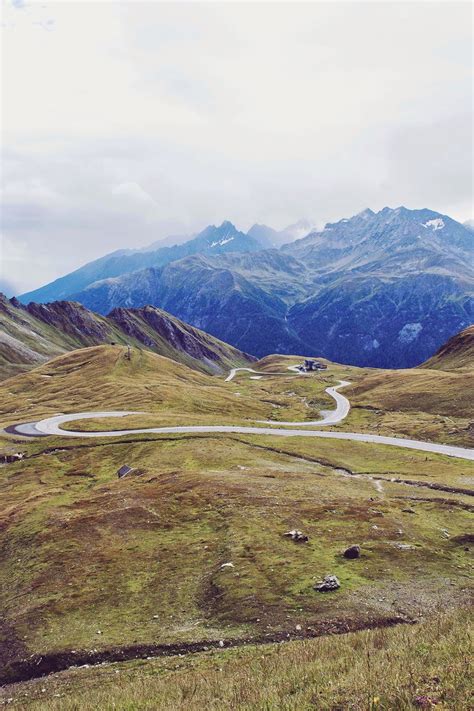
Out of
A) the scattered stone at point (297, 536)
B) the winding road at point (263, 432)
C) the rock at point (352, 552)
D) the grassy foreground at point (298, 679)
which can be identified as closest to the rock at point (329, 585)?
the rock at point (352, 552)

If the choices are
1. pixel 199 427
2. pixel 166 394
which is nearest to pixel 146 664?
pixel 199 427

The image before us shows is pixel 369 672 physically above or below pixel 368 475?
above

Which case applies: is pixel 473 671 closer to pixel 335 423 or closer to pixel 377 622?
pixel 377 622

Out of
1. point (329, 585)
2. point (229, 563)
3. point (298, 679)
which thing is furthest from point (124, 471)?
point (298, 679)

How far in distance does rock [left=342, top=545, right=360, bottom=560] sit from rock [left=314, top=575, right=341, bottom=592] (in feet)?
19.0

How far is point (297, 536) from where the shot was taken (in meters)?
42.0

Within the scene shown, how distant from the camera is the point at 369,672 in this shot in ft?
51.8

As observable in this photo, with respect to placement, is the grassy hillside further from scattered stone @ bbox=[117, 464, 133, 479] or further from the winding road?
the winding road

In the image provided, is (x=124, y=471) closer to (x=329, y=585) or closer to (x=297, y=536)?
(x=297, y=536)

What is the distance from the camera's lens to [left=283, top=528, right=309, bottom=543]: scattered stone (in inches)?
1633

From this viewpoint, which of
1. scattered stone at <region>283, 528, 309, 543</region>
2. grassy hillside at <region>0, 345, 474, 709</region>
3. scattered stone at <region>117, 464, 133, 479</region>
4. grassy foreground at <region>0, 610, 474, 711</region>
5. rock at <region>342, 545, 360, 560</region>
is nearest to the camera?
grassy foreground at <region>0, 610, 474, 711</region>

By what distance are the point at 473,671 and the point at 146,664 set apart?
1816cm

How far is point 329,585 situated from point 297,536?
36.3ft

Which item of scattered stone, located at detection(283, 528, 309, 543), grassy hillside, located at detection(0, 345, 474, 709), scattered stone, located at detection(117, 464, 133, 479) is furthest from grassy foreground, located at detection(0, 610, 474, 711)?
scattered stone, located at detection(117, 464, 133, 479)
